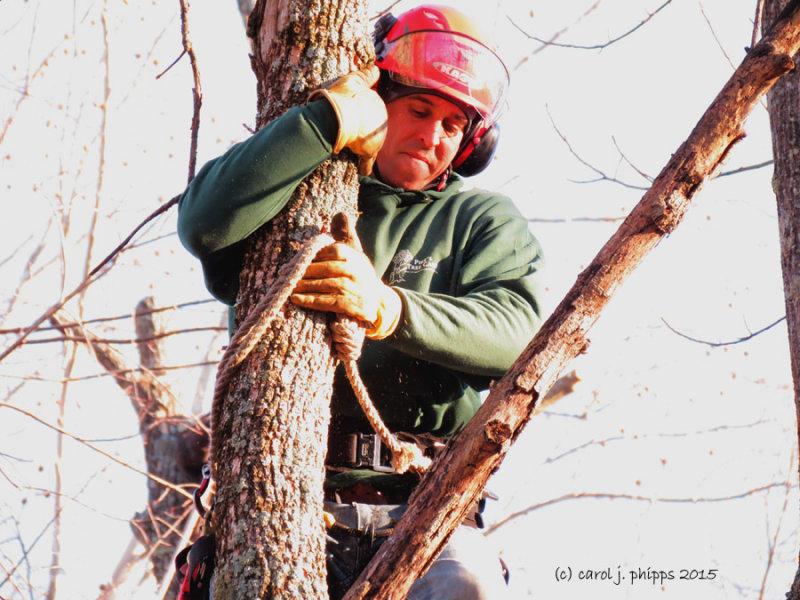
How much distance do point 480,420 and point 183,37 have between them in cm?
151

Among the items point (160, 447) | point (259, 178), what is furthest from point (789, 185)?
point (160, 447)

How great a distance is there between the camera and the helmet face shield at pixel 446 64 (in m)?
2.68

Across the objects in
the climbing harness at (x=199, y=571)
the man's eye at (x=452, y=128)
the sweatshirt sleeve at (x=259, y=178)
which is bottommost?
the climbing harness at (x=199, y=571)

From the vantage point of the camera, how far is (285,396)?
1808 millimetres

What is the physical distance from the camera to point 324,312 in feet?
6.34

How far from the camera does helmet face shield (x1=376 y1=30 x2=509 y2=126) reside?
106 inches

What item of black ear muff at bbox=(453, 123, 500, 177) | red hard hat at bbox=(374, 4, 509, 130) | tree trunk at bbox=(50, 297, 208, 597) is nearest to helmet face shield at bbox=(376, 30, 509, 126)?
red hard hat at bbox=(374, 4, 509, 130)

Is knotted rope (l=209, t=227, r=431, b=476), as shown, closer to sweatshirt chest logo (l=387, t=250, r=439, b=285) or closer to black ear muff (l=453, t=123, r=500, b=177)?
sweatshirt chest logo (l=387, t=250, r=439, b=285)

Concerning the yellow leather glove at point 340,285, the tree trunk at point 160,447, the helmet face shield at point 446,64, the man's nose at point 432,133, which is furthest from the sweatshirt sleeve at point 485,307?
the tree trunk at point 160,447

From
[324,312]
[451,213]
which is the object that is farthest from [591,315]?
[451,213]

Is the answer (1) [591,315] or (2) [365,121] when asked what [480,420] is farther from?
(2) [365,121]

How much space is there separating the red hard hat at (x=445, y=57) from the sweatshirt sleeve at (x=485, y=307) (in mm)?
378

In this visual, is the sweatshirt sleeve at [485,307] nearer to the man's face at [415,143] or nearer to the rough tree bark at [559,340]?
the man's face at [415,143]

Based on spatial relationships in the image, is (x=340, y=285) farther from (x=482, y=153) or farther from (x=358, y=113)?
(x=482, y=153)
